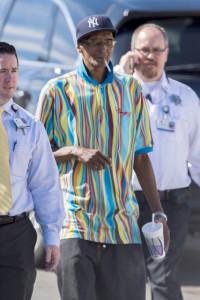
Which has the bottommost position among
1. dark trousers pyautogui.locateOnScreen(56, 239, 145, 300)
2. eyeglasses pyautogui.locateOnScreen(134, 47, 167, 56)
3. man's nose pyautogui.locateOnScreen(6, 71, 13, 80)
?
dark trousers pyautogui.locateOnScreen(56, 239, 145, 300)

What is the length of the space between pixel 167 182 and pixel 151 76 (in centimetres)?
69

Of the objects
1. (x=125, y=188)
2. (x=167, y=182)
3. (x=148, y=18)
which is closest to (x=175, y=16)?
(x=148, y=18)

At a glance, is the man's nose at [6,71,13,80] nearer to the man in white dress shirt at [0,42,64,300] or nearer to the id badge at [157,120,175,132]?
the man in white dress shirt at [0,42,64,300]

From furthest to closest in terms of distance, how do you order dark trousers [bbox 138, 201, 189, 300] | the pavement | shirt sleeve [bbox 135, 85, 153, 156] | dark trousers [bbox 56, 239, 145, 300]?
the pavement
dark trousers [bbox 138, 201, 189, 300]
shirt sleeve [bbox 135, 85, 153, 156]
dark trousers [bbox 56, 239, 145, 300]

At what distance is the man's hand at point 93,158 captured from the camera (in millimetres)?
4922

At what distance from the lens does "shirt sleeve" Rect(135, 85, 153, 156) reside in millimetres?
5258

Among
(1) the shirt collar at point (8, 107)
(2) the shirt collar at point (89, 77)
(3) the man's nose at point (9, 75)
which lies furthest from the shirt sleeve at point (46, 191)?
(2) the shirt collar at point (89, 77)

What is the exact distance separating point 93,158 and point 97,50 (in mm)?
596

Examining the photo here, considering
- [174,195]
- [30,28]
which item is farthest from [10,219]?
[30,28]

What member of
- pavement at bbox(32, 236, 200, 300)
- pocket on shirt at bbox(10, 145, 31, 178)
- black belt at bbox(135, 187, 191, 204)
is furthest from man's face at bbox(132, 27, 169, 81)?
pocket on shirt at bbox(10, 145, 31, 178)

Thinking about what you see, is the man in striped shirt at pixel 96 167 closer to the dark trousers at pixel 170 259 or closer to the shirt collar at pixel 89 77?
the shirt collar at pixel 89 77

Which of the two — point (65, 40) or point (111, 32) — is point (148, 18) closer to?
point (65, 40)

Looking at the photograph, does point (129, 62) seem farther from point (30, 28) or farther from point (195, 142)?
point (30, 28)

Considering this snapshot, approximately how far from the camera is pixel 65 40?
756cm
